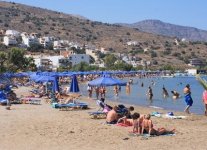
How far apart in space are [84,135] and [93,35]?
172 m

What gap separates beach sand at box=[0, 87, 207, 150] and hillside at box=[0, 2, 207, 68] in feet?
483

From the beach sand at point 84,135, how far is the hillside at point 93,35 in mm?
147256

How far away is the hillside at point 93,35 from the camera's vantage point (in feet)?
A: 572

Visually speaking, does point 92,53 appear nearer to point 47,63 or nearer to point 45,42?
point 45,42

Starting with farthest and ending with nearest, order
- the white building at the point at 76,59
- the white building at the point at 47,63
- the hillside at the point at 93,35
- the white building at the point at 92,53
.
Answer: the hillside at the point at 93,35 → the white building at the point at 92,53 → the white building at the point at 76,59 → the white building at the point at 47,63

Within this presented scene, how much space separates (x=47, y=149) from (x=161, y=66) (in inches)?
5893

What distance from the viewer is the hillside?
174250 millimetres

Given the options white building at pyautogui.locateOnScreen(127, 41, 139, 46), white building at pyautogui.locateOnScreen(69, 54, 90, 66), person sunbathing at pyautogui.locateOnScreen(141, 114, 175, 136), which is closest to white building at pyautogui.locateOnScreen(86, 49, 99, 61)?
white building at pyautogui.locateOnScreen(69, 54, 90, 66)

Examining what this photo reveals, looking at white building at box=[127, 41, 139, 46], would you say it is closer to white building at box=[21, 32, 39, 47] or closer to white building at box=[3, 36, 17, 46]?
white building at box=[21, 32, 39, 47]

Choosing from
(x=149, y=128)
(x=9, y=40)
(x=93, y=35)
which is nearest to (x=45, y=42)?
(x=9, y=40)

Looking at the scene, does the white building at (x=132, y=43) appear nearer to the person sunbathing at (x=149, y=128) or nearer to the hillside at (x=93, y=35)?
the hillside at (x=93, y=35)

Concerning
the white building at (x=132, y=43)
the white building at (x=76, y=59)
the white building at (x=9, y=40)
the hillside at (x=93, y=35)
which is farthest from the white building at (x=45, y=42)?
the white building at (x=132, y=43)

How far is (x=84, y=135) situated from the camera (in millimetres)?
12828

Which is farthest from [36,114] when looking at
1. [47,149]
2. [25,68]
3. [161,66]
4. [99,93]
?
[161,66]
